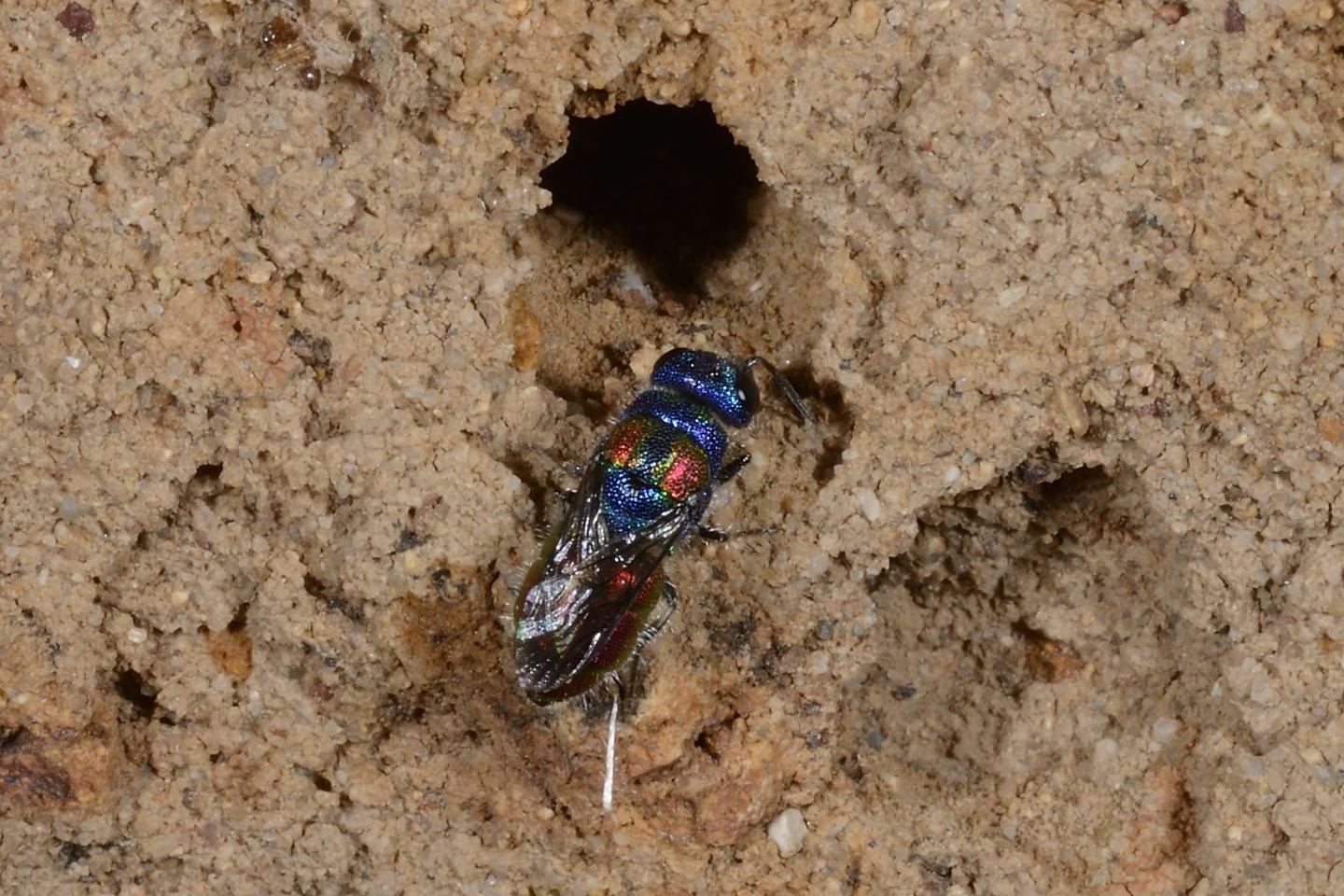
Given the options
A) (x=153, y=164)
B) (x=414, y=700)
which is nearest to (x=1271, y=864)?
(x=414, y=700)

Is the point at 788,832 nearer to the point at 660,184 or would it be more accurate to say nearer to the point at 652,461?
the point at 652,461

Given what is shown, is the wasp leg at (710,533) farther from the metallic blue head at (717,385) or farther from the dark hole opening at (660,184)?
the dark hole opening at (660,184)

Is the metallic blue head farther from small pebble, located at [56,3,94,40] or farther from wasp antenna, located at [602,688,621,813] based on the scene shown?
small pebble, located at [56,3,94,40]

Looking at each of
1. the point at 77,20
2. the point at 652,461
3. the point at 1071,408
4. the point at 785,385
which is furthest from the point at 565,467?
the point at 77,20

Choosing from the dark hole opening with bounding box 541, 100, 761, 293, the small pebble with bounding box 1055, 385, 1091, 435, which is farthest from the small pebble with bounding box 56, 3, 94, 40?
the small pebble with bounding box 1055, 385, 1091, 435

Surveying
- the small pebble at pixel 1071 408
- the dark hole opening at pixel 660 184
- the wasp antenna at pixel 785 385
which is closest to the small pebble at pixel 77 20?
the dark hole opening at pixel 660 184

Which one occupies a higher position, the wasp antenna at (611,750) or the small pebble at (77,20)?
the small pebble at (77,20)

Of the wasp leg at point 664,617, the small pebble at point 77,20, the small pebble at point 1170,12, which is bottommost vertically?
the wasp leg at point 664,617

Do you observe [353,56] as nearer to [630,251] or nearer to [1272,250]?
[630,251]
